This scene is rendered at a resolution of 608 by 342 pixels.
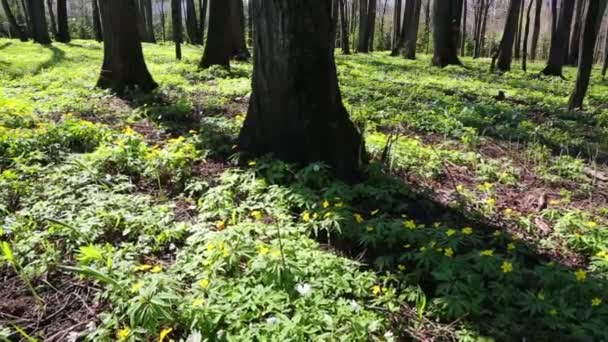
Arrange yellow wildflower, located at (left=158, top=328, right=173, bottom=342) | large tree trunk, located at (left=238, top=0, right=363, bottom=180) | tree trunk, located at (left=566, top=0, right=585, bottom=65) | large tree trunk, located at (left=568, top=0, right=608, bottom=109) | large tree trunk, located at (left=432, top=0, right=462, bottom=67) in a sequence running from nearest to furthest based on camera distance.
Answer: yellow wildflower, located at (left=158, top=328, right=173, bottom=342) < large tree trunk, located at (left=238, top=0, right=363, bottom=180) < large tree trunk, located at (left=568, top=0, right=608, bottom=109) < large tree trunk, located at (left=432, top=0, right=462, bottom=67) < tree trunk, located at (left=566, top=0, right=585, bottom=65)

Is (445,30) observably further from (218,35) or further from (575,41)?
(575,41)

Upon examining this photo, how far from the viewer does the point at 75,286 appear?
2.68 meters

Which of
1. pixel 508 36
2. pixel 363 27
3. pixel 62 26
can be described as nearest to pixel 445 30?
pixel 508 36

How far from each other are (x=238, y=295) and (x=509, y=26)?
1462cm

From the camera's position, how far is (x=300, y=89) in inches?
159

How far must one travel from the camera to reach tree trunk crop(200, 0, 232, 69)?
34.9ft

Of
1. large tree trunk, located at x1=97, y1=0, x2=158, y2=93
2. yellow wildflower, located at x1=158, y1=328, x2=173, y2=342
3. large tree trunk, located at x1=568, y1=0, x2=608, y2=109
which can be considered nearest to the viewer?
yellow wildflower, located at x1=158, y1=328, x2=173, y2=342

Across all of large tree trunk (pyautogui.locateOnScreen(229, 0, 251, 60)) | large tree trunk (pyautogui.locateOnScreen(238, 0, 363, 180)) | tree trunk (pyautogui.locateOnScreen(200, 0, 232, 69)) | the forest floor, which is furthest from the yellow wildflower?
large tree trunk (pyautogui.locateOnScreen(229, 0, 251, 60))

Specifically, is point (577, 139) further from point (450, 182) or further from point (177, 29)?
point (177, 29)

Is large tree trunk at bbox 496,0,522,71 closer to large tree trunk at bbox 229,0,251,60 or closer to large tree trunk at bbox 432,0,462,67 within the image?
large tree trunk at bbox 432,0,462,67

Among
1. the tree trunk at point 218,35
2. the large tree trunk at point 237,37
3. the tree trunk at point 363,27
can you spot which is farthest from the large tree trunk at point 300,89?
the tree trunk at point 363,27

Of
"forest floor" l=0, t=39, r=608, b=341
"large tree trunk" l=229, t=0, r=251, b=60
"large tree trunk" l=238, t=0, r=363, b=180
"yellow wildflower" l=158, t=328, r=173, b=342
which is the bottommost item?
"yellow wildflower" l=158, t=328, r=173, b=342

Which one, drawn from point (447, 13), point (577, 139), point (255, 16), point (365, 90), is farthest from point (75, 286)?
point (447, 13)

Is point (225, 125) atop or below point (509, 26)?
below
